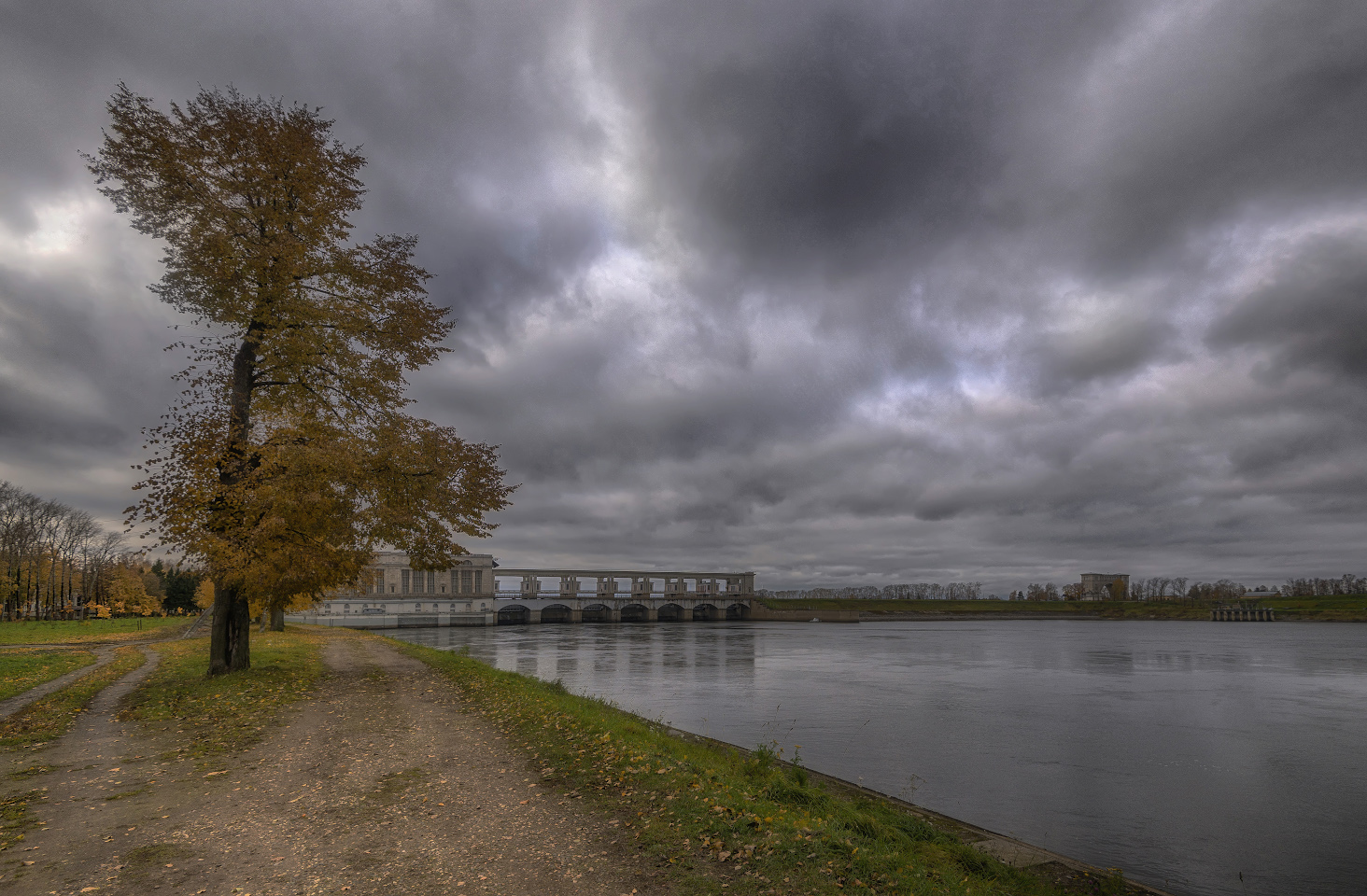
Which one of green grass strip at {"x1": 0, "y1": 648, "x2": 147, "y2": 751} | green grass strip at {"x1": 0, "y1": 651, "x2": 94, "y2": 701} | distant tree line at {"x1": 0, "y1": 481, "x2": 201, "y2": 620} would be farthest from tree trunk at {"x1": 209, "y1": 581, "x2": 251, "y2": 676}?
distant tree line at {"x1": 0, "y1": 481, "x2": 201, "y2": 620}

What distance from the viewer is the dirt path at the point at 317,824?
24.9 ft

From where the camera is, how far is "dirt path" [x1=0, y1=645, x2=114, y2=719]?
17.0 metres

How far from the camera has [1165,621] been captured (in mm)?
166250

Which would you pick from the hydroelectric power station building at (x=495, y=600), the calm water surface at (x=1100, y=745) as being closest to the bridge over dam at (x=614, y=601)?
the hydroelectric power station building at (x=495, y=600)

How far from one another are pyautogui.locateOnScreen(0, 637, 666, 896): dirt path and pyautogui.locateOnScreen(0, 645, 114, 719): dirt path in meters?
4.61

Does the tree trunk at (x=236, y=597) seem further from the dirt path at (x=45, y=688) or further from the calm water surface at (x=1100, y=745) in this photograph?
the calm water surface at (x=1100, y=745)

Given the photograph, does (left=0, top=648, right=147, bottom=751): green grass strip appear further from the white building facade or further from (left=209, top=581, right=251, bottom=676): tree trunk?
the white building facade

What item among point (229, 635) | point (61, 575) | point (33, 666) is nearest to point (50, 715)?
point (229, 635)

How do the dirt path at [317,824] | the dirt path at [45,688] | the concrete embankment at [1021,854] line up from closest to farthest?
the dirt path at [317,824] → the concrete embankment at [1021,854] → the dirt path at [45,688]

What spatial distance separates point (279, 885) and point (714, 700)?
24.2 m

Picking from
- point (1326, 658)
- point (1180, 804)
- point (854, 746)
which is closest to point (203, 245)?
point (854, 746)

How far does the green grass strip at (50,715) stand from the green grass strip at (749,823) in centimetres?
892

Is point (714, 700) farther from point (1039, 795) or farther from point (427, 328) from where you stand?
point (427, 328)

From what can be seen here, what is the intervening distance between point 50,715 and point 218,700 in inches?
126
